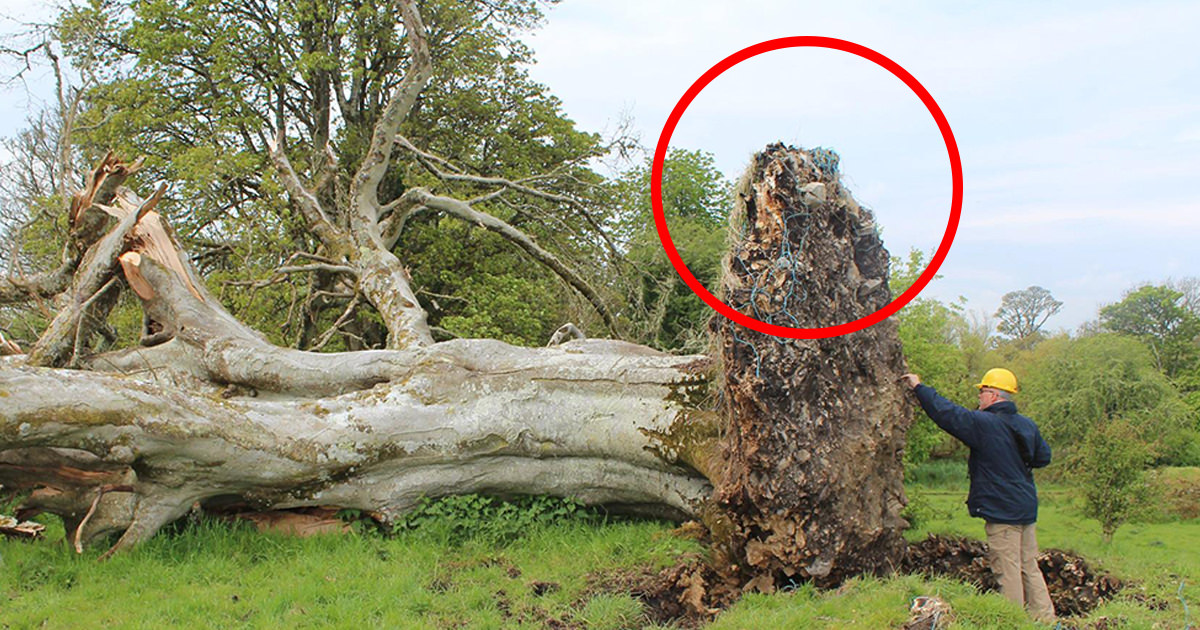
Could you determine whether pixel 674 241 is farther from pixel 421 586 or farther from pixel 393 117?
pixel 421 586

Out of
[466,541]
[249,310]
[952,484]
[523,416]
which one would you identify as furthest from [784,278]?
[952,484]

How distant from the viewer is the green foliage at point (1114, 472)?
8609 mm

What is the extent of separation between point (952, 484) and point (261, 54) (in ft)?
56.9

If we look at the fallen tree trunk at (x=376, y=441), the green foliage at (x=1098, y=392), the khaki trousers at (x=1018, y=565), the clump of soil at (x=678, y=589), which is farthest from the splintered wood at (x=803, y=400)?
the green foliage at (x=1098, y=392)

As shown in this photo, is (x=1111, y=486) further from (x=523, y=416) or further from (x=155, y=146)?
(x=155, y=146)

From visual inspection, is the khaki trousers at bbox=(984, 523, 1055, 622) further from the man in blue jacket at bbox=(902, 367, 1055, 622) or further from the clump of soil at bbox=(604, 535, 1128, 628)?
the clump of soil at bbox=(604, 535, 1128, 628)

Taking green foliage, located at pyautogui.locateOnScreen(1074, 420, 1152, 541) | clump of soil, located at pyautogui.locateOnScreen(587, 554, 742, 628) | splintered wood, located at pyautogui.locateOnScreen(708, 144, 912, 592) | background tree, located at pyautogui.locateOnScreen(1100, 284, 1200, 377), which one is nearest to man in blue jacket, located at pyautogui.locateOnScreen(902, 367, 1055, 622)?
splintered wood, located at pyautogui.locateOnScreen(708, 144, 912, 592)

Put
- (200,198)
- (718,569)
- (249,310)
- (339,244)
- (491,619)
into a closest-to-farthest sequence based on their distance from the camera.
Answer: (491,619)
(718,569)
(339,244)
(249,310)
(200,198)

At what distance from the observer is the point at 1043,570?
668cm

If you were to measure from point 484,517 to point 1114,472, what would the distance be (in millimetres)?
6491

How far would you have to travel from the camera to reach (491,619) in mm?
5438

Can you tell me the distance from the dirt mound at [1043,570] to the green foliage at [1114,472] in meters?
2.34

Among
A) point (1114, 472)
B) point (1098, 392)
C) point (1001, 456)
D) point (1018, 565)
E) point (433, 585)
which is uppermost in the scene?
point (1001, 456)

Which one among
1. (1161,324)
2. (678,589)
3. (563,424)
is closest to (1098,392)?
(1161,324)
